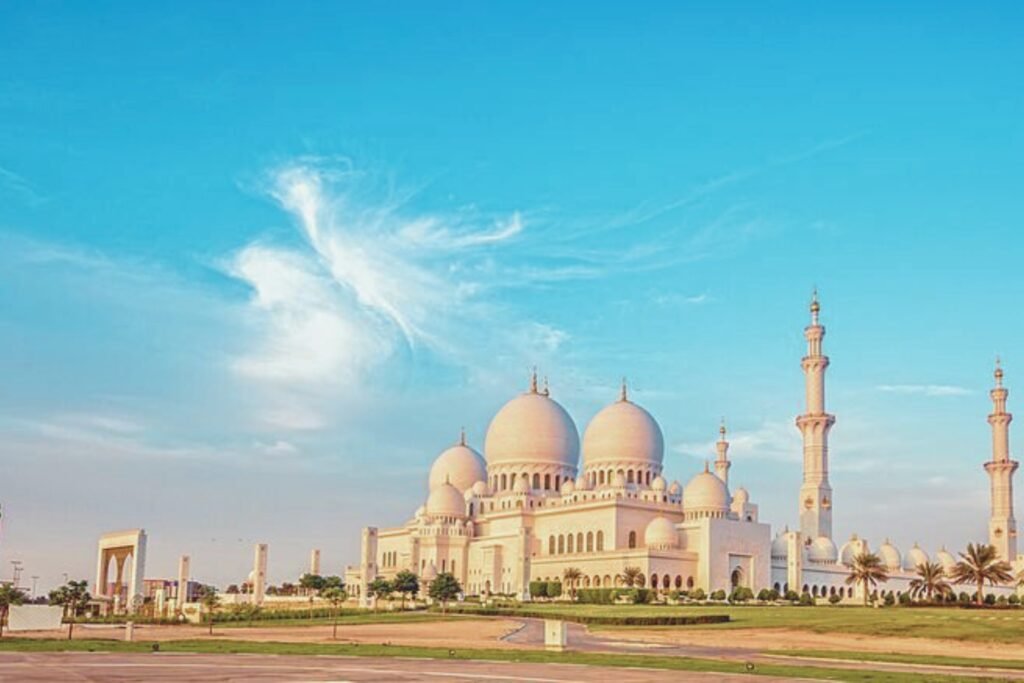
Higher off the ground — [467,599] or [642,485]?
[642,485]

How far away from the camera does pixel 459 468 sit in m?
124

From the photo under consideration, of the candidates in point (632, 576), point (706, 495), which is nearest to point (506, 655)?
point (632, 576)

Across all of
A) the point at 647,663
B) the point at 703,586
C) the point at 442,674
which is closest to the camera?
the point at 442,674

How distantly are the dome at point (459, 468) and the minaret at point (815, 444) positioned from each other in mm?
34317

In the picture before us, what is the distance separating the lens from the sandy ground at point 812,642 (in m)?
41.0

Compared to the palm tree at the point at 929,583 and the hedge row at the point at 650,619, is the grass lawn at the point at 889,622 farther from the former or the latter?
the palm tree at the point at 929,583

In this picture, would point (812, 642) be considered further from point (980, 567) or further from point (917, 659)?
point (980, 567)

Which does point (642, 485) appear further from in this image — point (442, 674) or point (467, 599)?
point (442, 674)

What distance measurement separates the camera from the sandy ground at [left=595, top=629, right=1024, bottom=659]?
41.0 meters

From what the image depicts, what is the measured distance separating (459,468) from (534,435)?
12.7 meters

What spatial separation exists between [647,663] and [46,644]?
18935 millimetres

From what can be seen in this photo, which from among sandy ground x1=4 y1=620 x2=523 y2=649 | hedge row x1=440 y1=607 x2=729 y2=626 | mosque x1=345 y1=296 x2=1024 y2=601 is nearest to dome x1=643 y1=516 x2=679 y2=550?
mosque x1=345 y1=296 x2=1024 y2=601

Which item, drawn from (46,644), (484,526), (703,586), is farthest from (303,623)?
(484,526)

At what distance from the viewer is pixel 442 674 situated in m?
26.2
